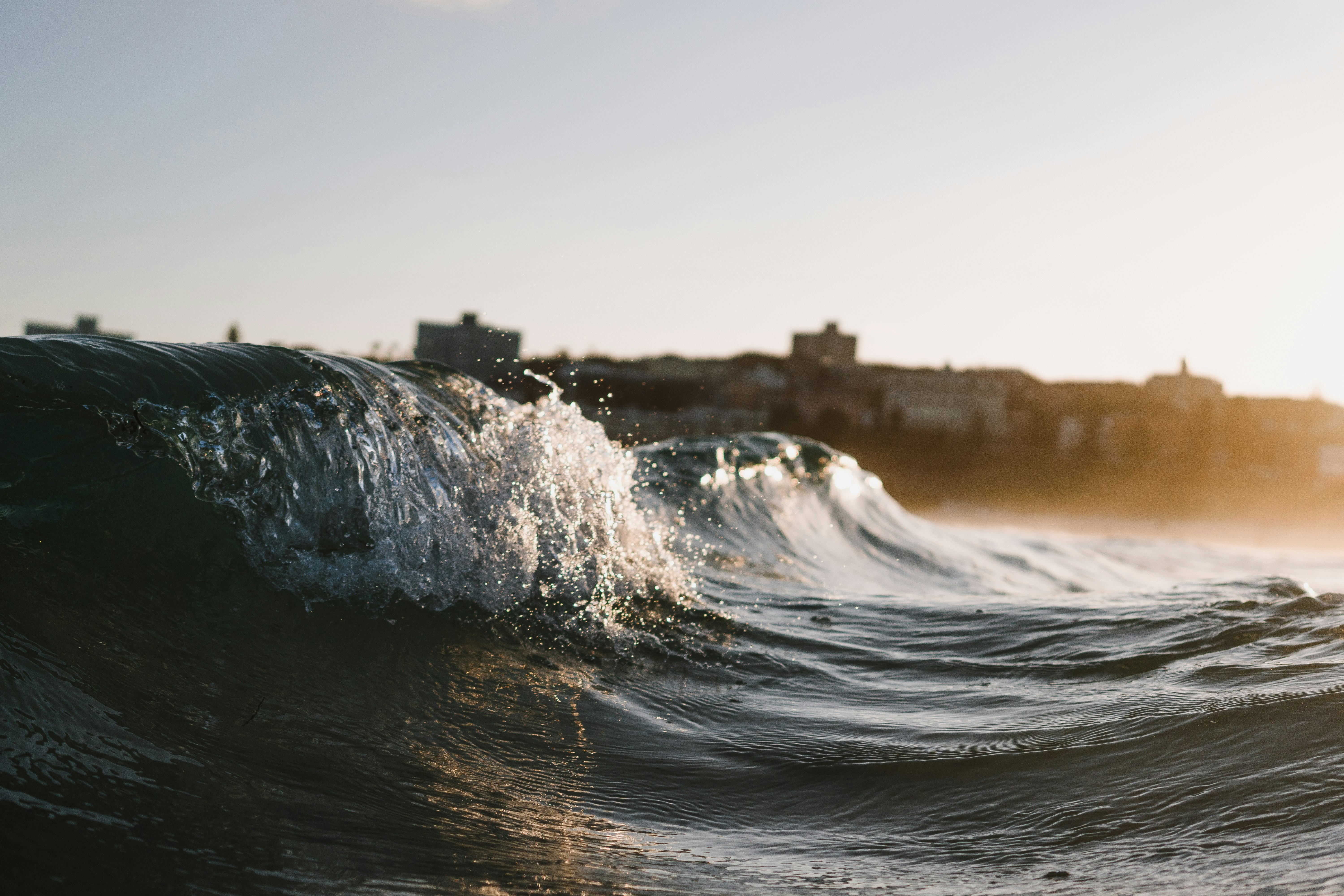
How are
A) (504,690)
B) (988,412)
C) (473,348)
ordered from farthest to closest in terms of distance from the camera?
1. (988,412)
2. (473,348)
3. (504,690)

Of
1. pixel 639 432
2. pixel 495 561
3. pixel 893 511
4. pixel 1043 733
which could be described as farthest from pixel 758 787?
pixel 639 432

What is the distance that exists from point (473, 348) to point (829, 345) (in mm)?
38925

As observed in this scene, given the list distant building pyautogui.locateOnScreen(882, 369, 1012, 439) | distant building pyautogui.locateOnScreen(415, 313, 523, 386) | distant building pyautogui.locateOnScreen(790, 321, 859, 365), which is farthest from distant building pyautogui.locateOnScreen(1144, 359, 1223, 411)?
distant building pyautogui.locateOnScreen(415, 313, 523, 386)

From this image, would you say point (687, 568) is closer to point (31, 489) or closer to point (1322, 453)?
point (31, 489)

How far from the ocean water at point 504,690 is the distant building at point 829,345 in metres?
40.7

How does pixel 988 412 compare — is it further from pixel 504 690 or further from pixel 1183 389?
pixel 504 690

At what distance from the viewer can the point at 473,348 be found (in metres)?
9.61

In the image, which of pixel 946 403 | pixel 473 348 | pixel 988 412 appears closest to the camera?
pixel 473 348

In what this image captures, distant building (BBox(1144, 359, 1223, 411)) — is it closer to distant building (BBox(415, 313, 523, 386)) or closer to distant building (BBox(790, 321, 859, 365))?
distant building (BBox(790, 321, 859, 365))

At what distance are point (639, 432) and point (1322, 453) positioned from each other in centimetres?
3320

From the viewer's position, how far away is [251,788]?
8.64ft

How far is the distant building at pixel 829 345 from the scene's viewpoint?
154 feet

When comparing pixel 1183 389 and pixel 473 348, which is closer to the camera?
pixel 473 348

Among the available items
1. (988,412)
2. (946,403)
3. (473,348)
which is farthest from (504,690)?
(988,412)
